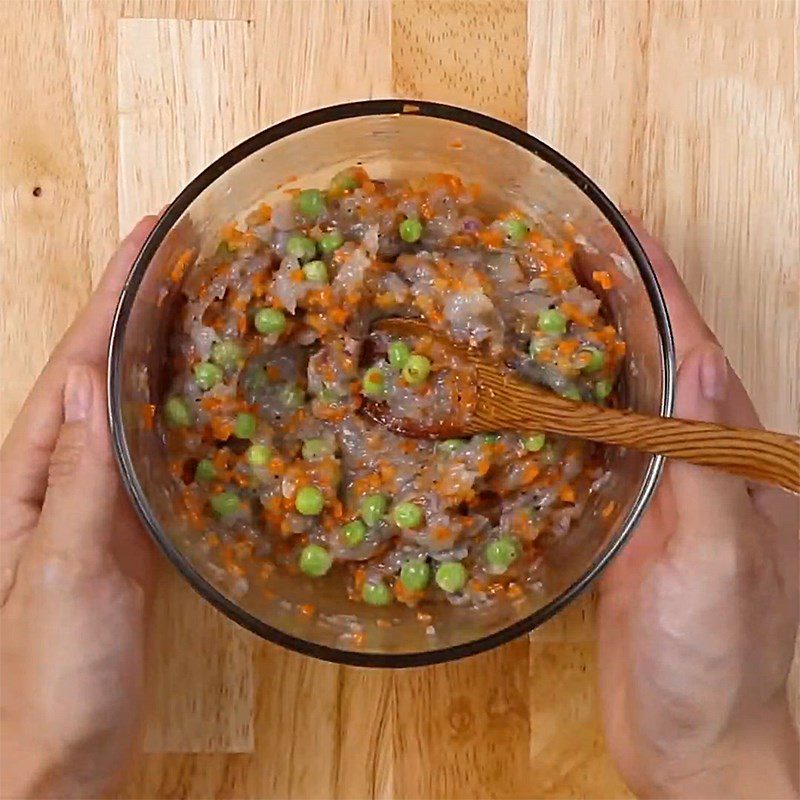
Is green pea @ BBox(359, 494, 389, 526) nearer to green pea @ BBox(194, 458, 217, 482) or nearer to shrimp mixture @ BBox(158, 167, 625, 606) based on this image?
shrimp mixture @ BBox(158, 167, 625, 606)

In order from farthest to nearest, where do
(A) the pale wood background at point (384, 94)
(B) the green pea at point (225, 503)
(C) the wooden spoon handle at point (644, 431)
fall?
1. (A) the pale wood background at point (384, 94)
2. (B) the green pea at point (225, 503)
3. (C) the wooden spoon handle at point (644, 431)

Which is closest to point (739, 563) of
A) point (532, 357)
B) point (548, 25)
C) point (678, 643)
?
point (678, 643)

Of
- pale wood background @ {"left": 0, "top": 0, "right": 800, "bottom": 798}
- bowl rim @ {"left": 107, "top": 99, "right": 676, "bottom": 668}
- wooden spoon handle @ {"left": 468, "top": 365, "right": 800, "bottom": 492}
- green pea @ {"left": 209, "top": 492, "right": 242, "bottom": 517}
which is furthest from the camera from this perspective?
pale wood background @ {"left": 0, "top": 0, "right": 800, "bottom": 798}

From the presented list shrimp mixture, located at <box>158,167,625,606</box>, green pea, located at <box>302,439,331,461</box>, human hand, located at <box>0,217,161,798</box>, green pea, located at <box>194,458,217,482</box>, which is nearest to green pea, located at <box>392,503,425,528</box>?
shrimp mixture, located at <box>158,167,625,606</box>

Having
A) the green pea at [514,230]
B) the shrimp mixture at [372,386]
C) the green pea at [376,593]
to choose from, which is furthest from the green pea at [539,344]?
the green pea at [376,593]

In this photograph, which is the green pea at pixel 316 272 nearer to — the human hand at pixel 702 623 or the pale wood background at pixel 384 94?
the pale wood background at pixel 384 94

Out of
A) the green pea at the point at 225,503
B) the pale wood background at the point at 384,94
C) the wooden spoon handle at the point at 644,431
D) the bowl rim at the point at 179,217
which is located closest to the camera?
the wooden spoon handle at the point at 644,431
